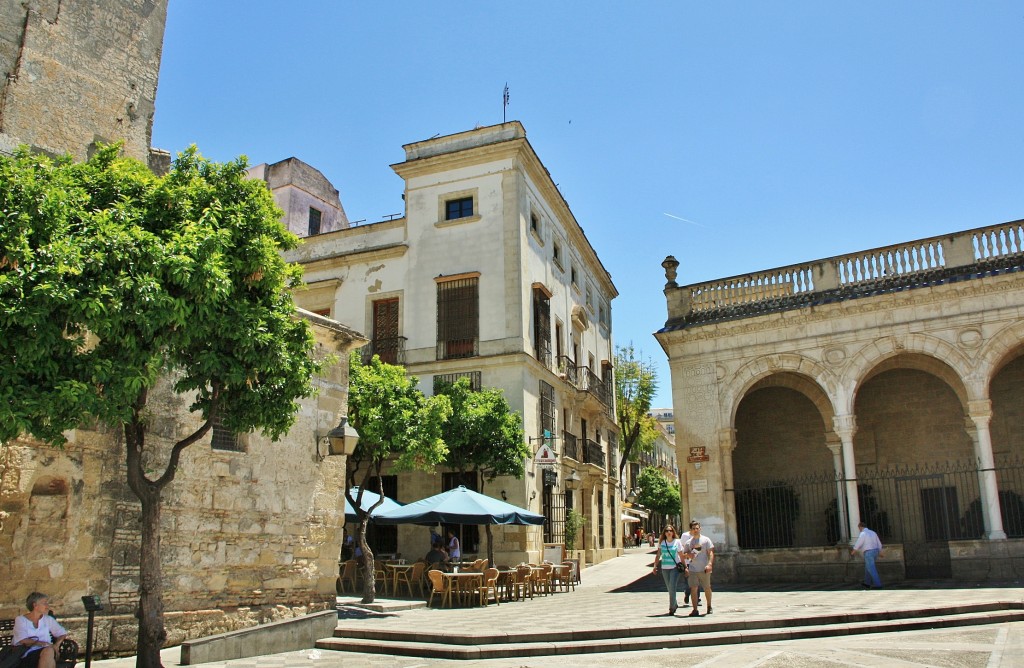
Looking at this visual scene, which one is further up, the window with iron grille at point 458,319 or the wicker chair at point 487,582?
the window with iron grille at point 458,319

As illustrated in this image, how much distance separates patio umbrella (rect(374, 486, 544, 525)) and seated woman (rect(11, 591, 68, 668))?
330 inches

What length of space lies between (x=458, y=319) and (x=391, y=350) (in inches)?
91.9

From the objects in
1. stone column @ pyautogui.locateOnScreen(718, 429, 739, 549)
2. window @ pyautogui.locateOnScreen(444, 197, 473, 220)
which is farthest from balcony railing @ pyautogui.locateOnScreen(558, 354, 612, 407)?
stone column @ pyautogui.locateOnScreen(718, 429, 739, 549)

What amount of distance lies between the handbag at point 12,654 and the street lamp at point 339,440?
5022mm

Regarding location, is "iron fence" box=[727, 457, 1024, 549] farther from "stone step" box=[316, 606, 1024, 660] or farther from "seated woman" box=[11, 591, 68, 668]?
"seated woman" box=[11, 591, 68, 668]

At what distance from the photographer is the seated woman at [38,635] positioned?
6355 mm

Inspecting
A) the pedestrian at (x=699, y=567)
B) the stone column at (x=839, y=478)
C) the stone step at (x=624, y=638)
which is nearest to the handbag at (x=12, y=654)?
the stone step at (x=624, y=638)

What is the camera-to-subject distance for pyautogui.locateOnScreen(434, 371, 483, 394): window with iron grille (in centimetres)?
2255

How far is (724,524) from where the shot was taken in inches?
701

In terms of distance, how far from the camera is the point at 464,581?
14695 mm

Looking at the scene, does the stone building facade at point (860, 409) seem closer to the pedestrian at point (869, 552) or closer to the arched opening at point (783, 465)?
the arched opening at point (783, 465)

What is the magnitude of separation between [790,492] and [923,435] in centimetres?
346

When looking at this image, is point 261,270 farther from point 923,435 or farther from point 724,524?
point 923,435

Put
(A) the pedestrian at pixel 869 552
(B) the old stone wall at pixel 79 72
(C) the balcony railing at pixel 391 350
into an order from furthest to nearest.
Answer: (C) the balcony railing at pixel 391 350 < (A) the pedestrian at pixel 869 552 < (B) the old stone wall at pixel 79 72
